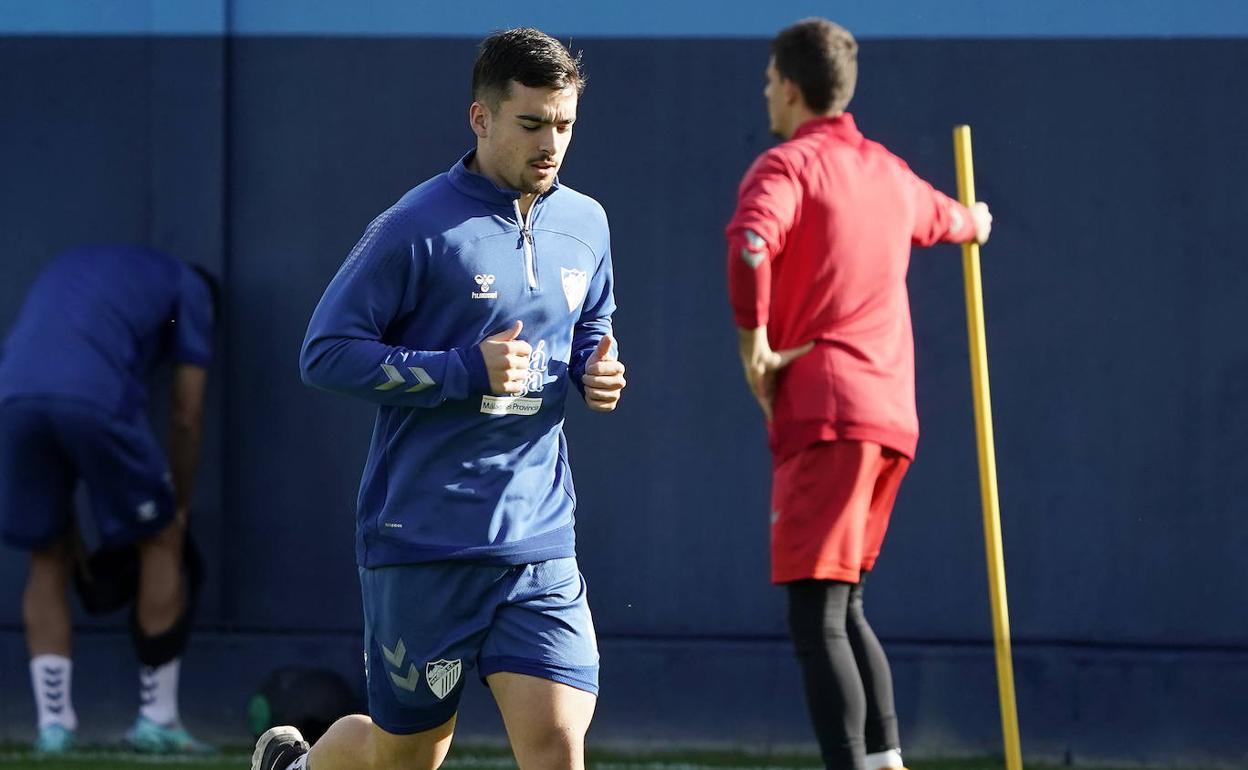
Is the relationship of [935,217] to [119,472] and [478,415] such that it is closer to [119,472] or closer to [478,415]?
[478,415]

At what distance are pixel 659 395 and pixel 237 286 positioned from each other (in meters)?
1.59

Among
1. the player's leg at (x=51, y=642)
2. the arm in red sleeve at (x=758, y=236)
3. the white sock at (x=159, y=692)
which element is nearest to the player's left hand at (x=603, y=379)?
the arm in red sleeve at (x=758, y=236)

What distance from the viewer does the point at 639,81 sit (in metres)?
6.43

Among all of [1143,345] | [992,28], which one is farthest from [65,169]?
[1143,345]

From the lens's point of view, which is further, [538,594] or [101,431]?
[101,431]

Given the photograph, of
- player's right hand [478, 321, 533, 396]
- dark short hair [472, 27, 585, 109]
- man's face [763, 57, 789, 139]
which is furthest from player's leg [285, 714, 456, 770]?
man's face [763, 57, 789, 139]

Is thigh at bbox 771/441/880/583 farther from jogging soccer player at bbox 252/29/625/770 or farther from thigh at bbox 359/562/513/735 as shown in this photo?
thigh at bbox 359/562/513/735

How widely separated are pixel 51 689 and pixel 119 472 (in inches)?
31.7

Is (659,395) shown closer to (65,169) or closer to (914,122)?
(914,122)

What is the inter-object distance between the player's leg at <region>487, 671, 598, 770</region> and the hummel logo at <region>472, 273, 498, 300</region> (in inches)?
30.5

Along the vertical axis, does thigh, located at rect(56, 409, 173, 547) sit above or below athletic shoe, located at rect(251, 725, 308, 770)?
above

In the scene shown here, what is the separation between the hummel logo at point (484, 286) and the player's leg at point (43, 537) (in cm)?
284

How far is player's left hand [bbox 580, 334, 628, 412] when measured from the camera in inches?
147

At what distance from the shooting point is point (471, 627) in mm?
3729
